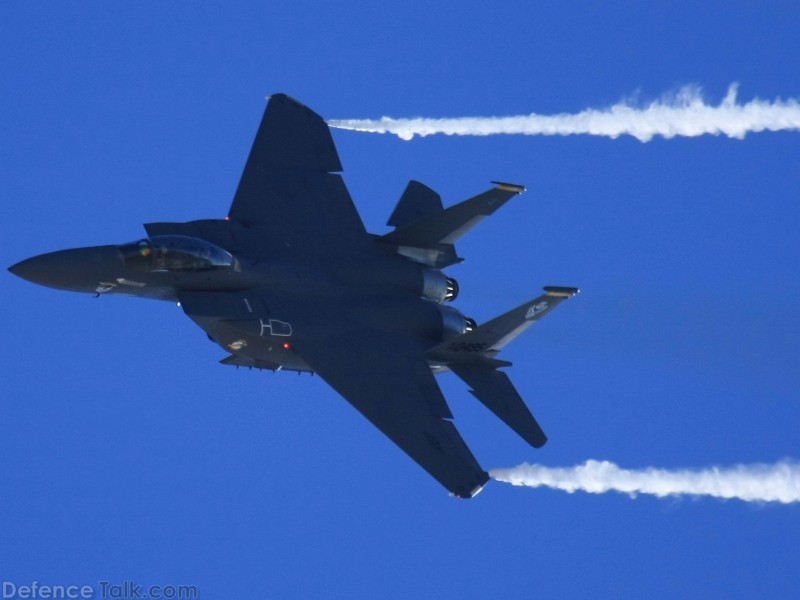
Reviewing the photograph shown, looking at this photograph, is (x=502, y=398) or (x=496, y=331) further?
(x=502, y=398)

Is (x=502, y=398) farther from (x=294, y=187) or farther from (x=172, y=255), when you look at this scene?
(x=172, y=255)

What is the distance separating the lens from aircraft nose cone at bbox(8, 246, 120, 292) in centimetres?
3148

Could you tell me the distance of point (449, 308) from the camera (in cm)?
3394

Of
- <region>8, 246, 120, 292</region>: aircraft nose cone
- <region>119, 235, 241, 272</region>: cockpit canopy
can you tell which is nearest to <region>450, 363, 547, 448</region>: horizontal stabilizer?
<region>119, 235, 241, 272</region>: cockpit canopy

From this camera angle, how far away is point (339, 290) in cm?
3322

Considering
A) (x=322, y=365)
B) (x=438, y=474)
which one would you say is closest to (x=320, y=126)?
(x=322, y=365)

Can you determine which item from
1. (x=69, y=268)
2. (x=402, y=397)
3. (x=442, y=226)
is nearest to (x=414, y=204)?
(x=442, y=226)

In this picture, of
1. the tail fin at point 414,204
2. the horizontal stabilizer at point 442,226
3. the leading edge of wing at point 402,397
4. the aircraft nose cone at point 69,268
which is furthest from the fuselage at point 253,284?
the tail fin at point 414,204

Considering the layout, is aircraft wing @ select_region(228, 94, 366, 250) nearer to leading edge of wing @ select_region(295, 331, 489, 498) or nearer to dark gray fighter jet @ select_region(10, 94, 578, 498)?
dark gray fighter jet @ select_region(10, 94, 578, 498)

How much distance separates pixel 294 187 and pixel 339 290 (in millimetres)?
2944

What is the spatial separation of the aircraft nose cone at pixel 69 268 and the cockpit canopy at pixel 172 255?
0.31 metres

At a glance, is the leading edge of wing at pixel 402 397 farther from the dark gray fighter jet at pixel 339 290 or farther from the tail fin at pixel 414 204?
the tail fin at pixel 414 204

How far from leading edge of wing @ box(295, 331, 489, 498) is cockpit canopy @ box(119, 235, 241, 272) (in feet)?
6.86

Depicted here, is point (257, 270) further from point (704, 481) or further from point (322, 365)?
point (704, 481)
